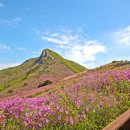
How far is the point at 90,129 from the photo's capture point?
952 cm

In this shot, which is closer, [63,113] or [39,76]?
[63,113]

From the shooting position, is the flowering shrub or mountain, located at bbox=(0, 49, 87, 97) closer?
the flowering shrub

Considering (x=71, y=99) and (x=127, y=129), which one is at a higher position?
(x=71, y=99)

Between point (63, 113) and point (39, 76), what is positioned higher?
point (39, 76)

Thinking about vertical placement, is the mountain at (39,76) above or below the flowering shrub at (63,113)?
above

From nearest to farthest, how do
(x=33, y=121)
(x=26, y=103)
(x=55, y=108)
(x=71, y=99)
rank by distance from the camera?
(x=33, y=121), (x=55, y=108), (x=26, y=103), (x=71, y=99)

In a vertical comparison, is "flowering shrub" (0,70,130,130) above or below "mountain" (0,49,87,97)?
below

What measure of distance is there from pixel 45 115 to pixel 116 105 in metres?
3.60

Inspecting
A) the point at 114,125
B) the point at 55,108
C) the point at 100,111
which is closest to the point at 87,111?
the point at 100,111

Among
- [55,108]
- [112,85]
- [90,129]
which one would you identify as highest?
[112,85]

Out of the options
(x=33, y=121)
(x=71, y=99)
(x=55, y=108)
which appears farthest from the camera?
(x=71, y=99)

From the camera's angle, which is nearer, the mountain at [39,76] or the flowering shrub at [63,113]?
the flowering shrub at [63,113]

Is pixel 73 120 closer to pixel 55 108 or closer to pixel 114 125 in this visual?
pixel 55 108

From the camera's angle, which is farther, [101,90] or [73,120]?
[101,90]
